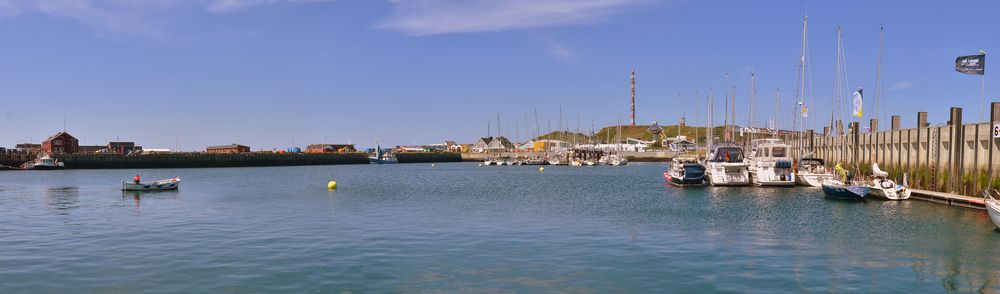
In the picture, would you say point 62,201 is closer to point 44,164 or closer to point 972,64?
point 972,64

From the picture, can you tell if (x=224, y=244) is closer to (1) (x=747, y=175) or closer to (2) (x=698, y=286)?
(2) (x=698, y=286)

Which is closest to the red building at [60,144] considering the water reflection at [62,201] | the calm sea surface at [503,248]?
the water reflection at [62,201]

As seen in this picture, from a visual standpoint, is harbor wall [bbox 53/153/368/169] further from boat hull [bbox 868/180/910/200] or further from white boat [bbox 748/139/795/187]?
boat hull [bbox 868/180/910/200]

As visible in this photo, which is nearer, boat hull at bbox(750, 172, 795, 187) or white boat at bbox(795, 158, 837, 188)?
white boat at bbox(795, 158, 837, 188)

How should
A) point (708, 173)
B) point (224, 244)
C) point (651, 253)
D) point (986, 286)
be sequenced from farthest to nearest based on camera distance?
1. point (708, 173)
2. point (224, 244)
3. point (651, 253)
4. point (986, 286)

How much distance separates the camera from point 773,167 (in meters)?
67.6

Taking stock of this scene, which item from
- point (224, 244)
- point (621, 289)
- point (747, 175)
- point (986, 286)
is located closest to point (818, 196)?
point (747, 175)

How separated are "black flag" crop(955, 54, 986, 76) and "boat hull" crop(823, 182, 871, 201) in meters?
10.3

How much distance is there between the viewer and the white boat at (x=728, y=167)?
221 ft

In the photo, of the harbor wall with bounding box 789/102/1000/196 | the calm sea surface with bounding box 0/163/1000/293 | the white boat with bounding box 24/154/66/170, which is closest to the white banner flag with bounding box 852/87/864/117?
the harbor wall with bounding box 789/102/1000/196

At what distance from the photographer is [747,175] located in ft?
222

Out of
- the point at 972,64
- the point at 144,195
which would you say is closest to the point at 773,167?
the point at 972,64

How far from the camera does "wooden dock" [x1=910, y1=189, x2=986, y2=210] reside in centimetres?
4222

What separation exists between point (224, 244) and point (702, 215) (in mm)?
26897
